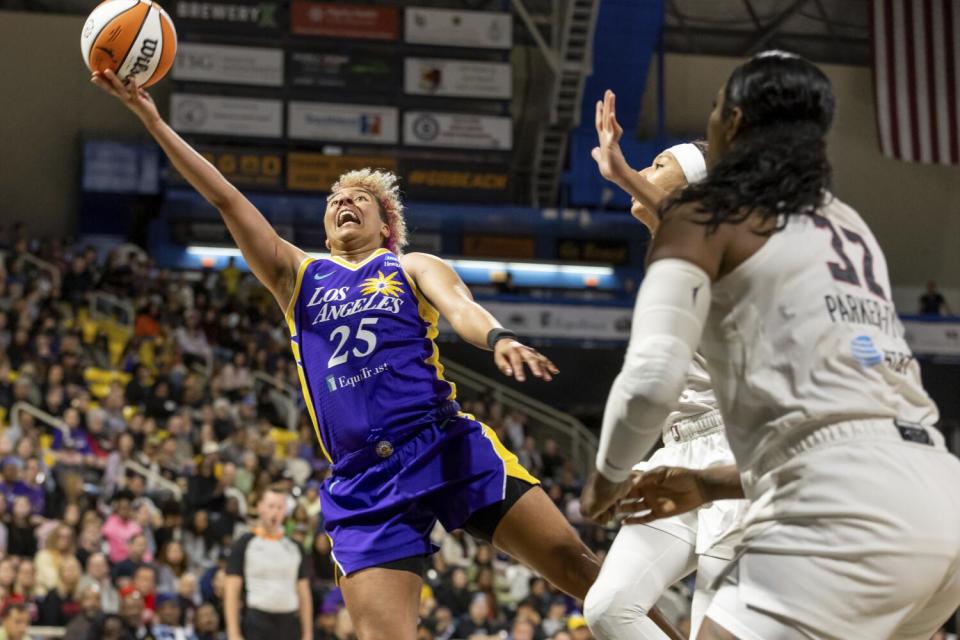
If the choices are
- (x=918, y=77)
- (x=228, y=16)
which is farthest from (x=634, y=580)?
(x=918, y=77)

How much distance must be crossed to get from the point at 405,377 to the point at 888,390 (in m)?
2.19

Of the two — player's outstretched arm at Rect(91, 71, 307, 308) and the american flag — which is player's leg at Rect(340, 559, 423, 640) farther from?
the american flag

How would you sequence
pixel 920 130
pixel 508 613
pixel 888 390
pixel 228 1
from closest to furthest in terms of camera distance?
pixel 888 390
pixel 508 613
pixel 228 1
pixel 920 130

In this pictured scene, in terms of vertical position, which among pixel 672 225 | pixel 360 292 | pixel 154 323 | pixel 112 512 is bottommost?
pixel 112 512

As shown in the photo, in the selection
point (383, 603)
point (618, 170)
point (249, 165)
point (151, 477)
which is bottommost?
point (151, 477)

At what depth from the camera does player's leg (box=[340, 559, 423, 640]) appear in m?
4.38

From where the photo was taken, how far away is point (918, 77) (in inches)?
880

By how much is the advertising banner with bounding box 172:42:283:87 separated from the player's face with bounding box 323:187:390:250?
1569cm

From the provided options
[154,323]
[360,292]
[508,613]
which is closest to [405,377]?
[360,292]

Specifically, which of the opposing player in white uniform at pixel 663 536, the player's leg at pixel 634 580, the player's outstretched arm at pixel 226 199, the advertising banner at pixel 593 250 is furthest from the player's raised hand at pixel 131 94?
the advertising banner at pixel 593 250

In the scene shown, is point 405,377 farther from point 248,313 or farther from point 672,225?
point 248,313

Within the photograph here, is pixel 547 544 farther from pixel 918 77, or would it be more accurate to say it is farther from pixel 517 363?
pixel 918 77

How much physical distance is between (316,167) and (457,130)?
2.29 meters

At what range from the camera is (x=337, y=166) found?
2095cm
